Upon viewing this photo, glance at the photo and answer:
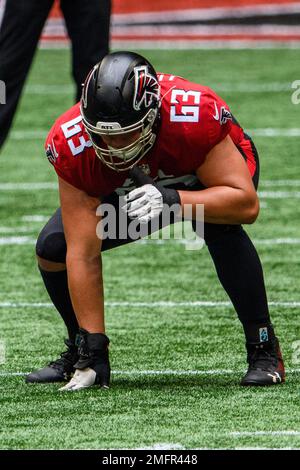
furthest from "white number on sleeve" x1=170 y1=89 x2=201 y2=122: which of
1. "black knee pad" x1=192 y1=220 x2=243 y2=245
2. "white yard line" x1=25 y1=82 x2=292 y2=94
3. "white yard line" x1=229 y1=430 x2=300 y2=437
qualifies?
"white yard line" x1=25 y1=82 x2=292 y2=94

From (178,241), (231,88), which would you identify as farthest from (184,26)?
(178,241)

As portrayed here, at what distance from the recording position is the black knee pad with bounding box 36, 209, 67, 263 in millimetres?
4465

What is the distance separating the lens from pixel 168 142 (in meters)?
4.22

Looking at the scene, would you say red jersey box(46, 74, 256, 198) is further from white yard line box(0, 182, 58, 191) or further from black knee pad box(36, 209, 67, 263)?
white yard line box(0, 182, 58, 191)

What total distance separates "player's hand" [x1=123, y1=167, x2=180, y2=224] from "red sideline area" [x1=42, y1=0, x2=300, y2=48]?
36.3ft

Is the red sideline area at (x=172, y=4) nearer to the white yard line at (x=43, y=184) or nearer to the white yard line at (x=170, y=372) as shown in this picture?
the white yard line at (x=43, y=184)

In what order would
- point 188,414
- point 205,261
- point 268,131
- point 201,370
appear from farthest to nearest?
point 268,131, point 205,261, point 201,370, point 188,414

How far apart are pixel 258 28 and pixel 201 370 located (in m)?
11.1

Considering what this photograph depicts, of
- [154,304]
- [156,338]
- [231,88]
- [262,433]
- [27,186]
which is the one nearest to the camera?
[262,433]

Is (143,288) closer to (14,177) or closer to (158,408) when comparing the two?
(158,408)

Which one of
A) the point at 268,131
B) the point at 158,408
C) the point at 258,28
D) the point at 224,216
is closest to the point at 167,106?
the point at 224,216

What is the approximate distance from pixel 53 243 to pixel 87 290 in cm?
20

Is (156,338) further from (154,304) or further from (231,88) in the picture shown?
(231,88)

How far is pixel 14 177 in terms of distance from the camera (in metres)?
8.60
